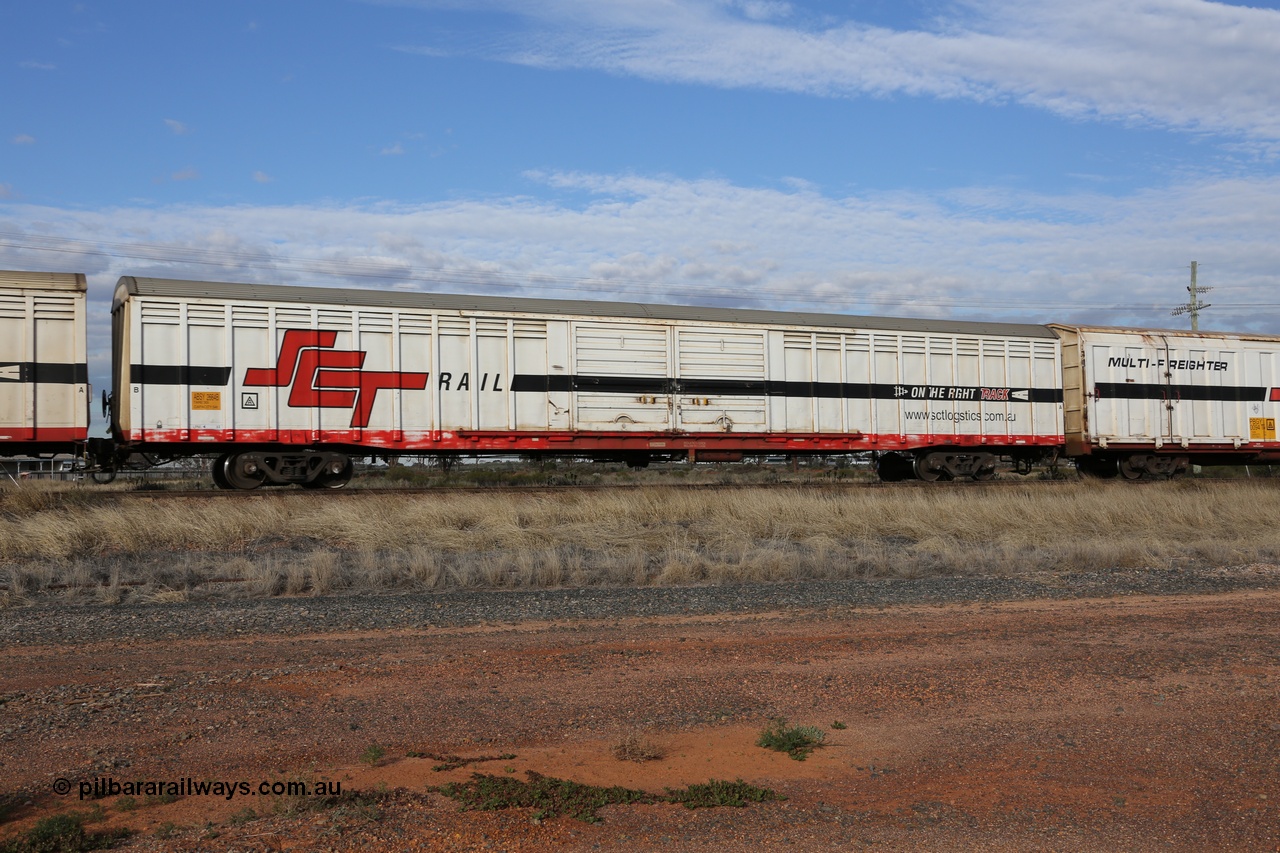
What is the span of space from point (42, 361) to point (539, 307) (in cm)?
798

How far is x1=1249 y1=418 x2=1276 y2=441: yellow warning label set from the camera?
22.6m

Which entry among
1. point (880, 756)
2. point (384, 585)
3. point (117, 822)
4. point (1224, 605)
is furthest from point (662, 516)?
point (117, 822)

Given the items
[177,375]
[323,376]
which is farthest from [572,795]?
[177,375]

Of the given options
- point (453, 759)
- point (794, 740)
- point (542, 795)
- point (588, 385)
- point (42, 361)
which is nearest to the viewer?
point (542, 795)

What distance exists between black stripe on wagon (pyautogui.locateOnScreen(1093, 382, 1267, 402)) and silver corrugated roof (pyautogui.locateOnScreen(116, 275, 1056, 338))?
5.59 ft

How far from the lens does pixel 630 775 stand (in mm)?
4117

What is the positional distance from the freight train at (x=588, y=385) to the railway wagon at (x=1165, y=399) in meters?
0.05

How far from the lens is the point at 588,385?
17625 mm

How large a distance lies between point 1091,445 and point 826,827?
19.6m

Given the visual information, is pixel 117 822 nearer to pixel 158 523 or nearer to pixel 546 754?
pixel 546 754

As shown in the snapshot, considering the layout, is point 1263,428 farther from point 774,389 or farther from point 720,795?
point 720,795

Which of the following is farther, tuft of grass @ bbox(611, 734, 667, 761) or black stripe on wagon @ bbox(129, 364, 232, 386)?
black stripe on wagon @ bbox(129, 364, 232, 386)

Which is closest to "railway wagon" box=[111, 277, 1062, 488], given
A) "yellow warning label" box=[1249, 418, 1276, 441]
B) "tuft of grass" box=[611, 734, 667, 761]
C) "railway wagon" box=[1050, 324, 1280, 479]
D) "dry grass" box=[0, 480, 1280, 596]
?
"railway wagon" box=[1050, 324, 1280, 479]

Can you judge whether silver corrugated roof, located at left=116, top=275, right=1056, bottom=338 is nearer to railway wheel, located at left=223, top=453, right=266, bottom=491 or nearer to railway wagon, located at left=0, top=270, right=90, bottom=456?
railway wagon, located at left=0, top=270, right=90, bottom=456
